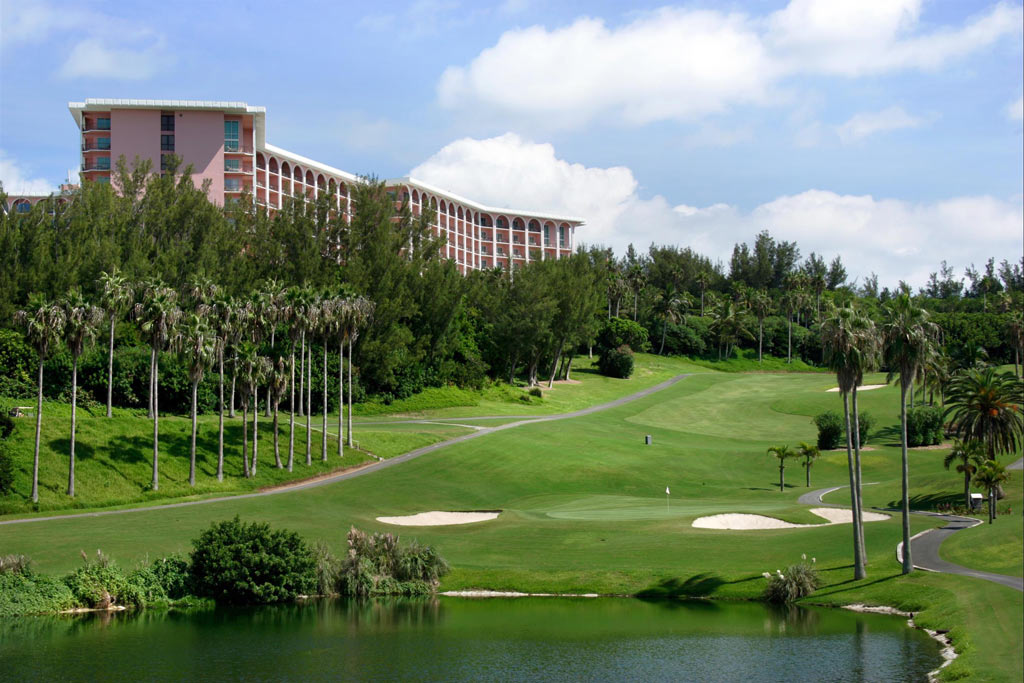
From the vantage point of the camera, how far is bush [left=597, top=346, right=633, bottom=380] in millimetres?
138625

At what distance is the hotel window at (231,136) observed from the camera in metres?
124

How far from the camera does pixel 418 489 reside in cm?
6425

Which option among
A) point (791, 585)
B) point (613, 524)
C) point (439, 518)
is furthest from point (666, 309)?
point (791, 585)

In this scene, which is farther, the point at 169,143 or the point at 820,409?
the point at 169,143

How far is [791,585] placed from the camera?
4125 cm

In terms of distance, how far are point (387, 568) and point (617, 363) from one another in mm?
96324

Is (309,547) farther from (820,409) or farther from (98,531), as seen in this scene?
(820,409)

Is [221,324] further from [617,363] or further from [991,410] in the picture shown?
[617,363]

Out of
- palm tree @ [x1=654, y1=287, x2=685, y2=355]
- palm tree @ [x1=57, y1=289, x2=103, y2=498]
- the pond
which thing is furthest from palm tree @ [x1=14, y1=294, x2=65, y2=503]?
palm tree @ [x1=654, y1=287, x2=685, y2=355]

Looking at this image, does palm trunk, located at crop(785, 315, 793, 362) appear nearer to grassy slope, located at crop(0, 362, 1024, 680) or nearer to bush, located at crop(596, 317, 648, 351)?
bush, located at crop(596, 317, 648, 351)

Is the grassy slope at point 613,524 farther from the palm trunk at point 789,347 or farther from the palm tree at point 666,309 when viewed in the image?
the palm tree at point 666,309

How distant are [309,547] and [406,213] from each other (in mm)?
70174

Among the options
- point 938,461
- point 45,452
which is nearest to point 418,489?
point 45,452

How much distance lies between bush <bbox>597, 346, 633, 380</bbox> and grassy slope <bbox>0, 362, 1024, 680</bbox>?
45.6 m
